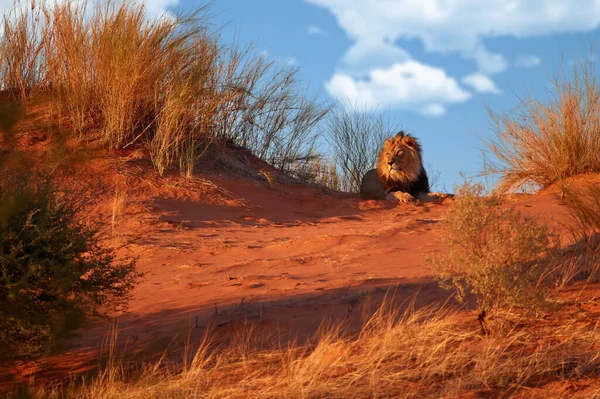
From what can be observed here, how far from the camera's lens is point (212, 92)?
15141 millimetres

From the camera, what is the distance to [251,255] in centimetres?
967

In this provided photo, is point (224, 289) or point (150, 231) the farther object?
point (150, 231)

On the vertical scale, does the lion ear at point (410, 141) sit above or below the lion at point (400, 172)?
above

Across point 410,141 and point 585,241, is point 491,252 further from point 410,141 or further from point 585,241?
point 410,141

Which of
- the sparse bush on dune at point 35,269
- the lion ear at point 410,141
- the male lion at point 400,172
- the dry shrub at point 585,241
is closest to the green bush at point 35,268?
the sparse bush on dune at point 35,269

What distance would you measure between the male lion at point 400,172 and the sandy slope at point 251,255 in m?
0.60

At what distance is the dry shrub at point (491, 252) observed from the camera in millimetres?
6148

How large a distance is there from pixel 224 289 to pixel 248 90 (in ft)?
29.2

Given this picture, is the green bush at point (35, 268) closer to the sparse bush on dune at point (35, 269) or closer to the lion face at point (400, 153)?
the sparse bush on dune at point (35, 269)

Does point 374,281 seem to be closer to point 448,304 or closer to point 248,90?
point 448,304

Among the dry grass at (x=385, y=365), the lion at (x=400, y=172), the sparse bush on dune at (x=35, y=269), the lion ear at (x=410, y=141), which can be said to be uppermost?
the lion ear at (x=410, y=141)

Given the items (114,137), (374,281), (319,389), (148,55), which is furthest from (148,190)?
(319,389)

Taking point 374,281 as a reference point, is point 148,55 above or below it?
above

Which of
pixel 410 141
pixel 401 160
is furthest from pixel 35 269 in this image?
pixel 410 141
